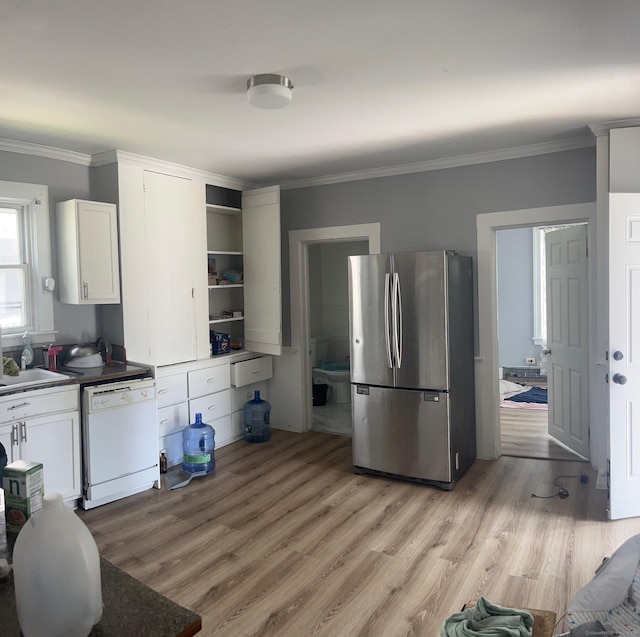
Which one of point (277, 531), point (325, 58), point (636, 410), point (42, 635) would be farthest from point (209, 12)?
point (636, 410)

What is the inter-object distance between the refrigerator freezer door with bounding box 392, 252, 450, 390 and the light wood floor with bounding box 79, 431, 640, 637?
32.7 inches

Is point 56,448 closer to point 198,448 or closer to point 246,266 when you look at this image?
point 198,448

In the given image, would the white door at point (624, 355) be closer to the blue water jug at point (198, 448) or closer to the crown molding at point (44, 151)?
the blue water jug at point (198, 448)

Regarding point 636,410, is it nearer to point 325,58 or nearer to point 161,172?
point 325,58

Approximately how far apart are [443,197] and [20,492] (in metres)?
3.78

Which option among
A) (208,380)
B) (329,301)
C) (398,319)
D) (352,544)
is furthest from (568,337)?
(329,301)

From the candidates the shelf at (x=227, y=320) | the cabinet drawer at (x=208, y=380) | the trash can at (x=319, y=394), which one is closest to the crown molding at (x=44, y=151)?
the shelf at (x=227, y=320)

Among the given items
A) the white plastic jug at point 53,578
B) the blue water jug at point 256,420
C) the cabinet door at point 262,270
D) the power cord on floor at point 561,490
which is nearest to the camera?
the white plastic jug at point 53,578

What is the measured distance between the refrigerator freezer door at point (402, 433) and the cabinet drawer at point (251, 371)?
1327 millimetres

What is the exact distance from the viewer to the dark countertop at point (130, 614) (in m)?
0.93

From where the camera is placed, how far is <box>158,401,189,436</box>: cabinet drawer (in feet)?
13.6

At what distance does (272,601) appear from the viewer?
243 cm

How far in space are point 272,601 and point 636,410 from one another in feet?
7.70

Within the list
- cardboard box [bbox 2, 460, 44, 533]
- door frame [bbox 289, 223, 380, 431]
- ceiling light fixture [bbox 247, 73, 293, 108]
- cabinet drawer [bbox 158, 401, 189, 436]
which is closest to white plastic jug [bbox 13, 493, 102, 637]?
cardboard box [bbox 2, 460, 44, 533]
